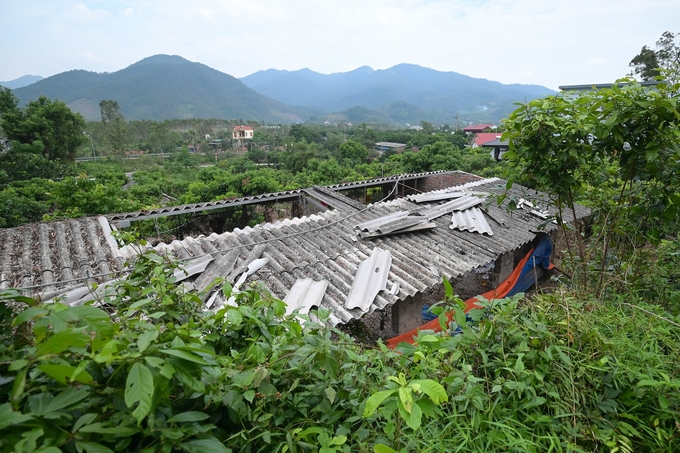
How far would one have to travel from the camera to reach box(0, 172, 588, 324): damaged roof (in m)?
4.70

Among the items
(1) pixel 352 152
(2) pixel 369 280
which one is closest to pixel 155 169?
(1) pixel 352 152

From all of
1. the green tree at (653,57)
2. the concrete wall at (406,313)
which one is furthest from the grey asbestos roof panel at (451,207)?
the green tree at (653,57)

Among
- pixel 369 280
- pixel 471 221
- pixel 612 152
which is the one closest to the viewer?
pixel 612 152

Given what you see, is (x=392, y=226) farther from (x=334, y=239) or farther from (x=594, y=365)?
(x=594, y=365)

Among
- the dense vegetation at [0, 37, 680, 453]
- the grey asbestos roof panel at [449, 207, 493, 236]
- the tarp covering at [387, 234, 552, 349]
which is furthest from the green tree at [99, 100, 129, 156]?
the dense vegetation at [0, 37, 680, 453]

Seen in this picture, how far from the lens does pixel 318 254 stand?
5977 millimetres

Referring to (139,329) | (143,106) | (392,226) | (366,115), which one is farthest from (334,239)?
(366,115)

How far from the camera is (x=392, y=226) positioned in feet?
22.9

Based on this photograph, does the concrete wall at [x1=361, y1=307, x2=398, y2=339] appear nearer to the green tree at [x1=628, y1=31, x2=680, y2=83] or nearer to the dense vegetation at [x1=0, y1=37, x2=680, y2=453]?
the dense vegetation at [x1=0, y1=37, x2=680, y2=453]

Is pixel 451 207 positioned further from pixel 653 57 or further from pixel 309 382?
pixel 653 57

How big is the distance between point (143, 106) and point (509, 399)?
634ft

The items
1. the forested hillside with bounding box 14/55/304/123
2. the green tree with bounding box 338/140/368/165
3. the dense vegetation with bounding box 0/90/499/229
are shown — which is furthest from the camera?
the forested hillside with bounding box 14/55/304/123

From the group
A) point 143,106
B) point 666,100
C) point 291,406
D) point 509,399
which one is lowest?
point 509,399

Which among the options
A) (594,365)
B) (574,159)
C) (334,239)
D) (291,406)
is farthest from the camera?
(334,239)
